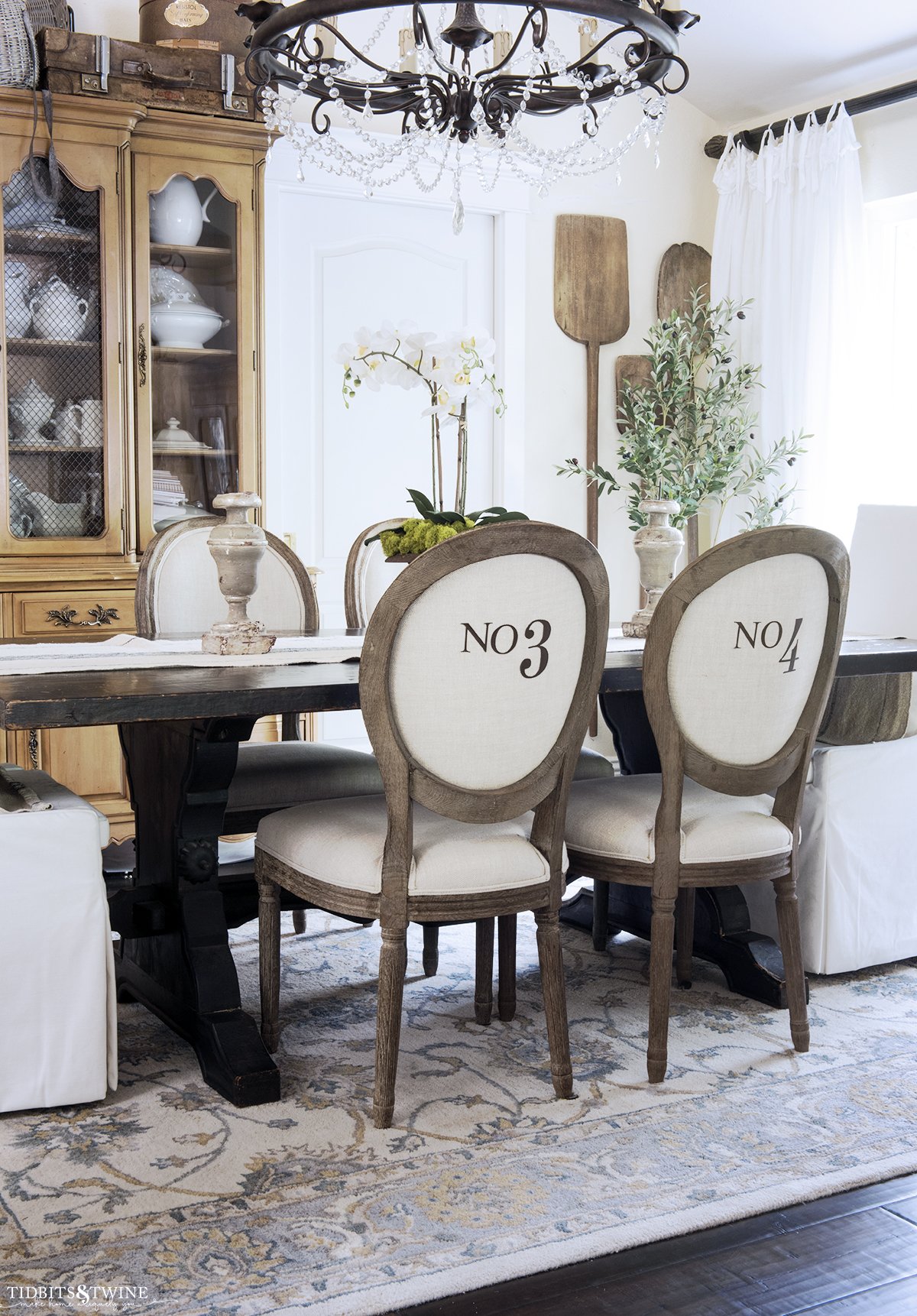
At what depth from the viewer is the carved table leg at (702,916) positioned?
2.61m

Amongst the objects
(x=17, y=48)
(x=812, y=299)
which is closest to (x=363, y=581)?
(x=17, y=48)

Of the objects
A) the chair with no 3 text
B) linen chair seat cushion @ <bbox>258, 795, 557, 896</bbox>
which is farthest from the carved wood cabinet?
linen chair seat cushion @ <bbox>258, 795, 557, 896</bbox>

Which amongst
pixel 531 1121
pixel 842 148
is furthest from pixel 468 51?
pixel 842 148

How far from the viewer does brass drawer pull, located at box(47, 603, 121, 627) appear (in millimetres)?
3617

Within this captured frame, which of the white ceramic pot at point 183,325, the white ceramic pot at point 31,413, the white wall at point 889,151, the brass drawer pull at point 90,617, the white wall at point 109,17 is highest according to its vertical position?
the white wall at point 109,17

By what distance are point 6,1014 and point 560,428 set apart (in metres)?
3.37

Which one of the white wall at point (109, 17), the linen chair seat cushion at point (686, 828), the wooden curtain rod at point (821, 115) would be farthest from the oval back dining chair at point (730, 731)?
the white wall at point (109, 17)

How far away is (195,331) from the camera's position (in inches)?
152

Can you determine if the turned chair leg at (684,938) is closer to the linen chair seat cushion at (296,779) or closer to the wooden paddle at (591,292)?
the linen chair seat cushion at (296,779)

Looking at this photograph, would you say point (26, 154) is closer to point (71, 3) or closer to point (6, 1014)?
point (71, 3)

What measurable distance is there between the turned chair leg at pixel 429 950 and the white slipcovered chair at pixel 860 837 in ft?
2.24

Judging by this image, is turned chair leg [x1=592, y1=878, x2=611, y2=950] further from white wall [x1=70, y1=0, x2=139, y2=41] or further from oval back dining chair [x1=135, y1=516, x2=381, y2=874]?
white wall [x1=70, y1=0, x2=139, y2=41]

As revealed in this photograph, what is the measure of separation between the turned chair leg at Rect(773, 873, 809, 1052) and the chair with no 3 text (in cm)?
85

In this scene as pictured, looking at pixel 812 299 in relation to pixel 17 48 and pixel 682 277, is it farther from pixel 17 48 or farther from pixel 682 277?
pixel 17 48
